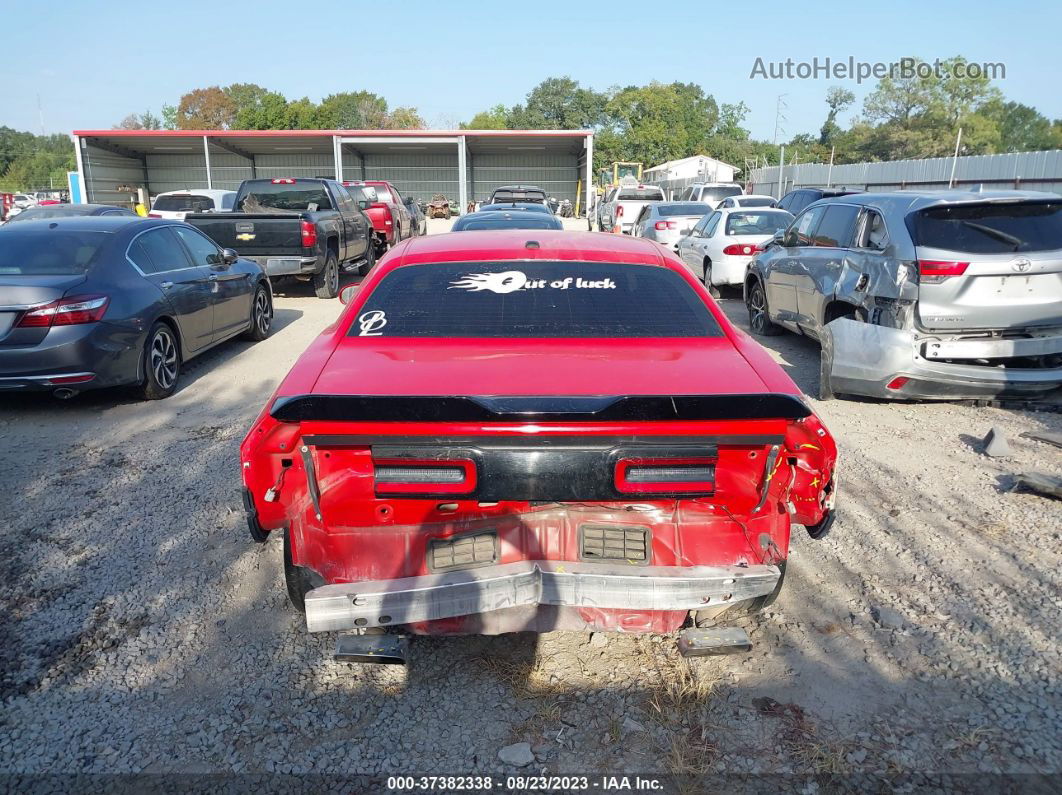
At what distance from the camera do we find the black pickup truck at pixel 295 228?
12695 millimetres

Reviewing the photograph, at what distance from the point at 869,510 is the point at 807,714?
7.23 ft

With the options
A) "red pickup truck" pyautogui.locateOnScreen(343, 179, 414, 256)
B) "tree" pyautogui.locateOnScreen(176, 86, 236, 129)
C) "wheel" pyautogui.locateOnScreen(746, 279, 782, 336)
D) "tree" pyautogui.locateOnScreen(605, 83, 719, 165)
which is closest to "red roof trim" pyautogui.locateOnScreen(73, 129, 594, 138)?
"red pickup truck" pyautogui.locateOnScreen(343, 179, 414, 256)

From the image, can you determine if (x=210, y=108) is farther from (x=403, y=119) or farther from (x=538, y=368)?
(x=538, y=368)

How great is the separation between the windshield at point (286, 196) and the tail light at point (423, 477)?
1258 centimetres

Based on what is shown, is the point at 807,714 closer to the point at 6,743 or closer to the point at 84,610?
Answer: the point at 6,743

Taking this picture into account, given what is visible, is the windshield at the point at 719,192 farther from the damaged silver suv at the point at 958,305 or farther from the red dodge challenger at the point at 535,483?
the red dodge challenger at the point at 535,483

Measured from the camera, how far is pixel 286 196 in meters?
14.4

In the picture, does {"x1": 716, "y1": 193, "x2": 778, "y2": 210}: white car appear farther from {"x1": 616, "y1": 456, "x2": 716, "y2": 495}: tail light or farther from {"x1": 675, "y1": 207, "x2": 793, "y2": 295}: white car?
{"x1": 616, "y1": 456, "x2": 716, "y2": 495}: tail light

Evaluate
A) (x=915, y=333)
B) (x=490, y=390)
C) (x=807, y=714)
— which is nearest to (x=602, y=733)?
(x=807, y=714)

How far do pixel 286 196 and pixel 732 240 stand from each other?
26.1 feet

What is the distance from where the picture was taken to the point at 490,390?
2801 millimetres

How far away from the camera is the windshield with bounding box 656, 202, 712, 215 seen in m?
18.5

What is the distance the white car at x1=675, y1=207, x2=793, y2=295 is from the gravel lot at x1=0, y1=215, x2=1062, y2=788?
8261 mm

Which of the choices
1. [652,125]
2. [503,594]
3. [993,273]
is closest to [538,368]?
[503,594]
